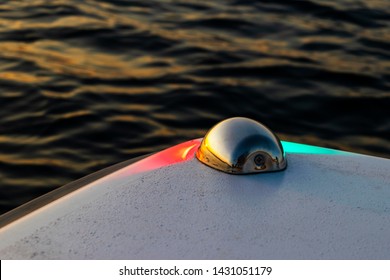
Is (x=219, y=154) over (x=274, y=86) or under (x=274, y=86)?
over

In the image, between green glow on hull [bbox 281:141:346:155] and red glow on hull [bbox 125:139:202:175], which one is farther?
green glow on hull [bbox 281:141:346:155]

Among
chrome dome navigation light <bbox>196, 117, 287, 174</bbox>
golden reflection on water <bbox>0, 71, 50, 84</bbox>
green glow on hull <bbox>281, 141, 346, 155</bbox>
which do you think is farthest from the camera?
golden reflection on water <bbox>0, 71, 50, 84</bbox>

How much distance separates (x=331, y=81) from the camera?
465cm

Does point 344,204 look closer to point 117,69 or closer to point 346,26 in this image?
point 117,69

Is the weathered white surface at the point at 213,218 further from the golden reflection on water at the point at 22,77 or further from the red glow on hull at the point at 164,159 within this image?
the golden reflection on water at the point at 22,77

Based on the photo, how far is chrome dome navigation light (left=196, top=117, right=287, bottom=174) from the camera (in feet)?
6.02

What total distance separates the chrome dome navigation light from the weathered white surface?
23 mm

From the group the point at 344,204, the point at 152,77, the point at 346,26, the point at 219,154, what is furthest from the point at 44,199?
the point at 346,26

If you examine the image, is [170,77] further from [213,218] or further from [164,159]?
[213,218]

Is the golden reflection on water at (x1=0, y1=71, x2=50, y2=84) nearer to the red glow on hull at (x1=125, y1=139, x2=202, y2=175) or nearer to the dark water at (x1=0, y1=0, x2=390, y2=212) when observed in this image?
the dark water at (x1=0, y1=0, x2=390, y2=212)

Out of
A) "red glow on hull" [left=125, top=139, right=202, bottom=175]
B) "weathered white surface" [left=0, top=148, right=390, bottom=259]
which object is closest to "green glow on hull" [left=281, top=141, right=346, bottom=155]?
"weathered white surface" [left=0, top=148, right=390, bottom=259]

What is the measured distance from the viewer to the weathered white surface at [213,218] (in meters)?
1.51

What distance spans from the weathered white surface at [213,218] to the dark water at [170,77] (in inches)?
68.4

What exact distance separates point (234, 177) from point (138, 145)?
2114mm
